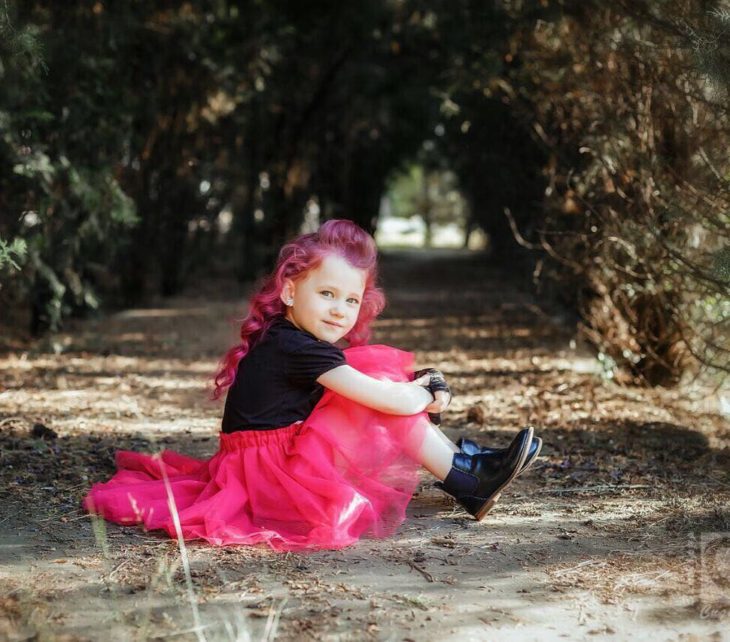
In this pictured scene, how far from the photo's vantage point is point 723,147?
4.64 metres

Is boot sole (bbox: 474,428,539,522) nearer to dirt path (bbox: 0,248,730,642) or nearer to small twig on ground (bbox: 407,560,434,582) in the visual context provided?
dirt path (bbox: 0,248,730,642)

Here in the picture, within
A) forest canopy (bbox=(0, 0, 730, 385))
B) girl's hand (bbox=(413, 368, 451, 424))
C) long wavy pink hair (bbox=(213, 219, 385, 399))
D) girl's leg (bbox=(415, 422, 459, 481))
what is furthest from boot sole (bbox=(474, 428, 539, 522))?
forest canopy (bbox=(0, 0, 730, 385))

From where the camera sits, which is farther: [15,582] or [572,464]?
[572,464]

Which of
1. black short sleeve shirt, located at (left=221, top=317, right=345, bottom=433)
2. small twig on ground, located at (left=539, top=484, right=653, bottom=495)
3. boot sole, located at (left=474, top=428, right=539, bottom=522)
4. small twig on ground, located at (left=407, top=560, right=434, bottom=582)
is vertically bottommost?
small twig on ground, located at (left=539, top=484, right=653, bottom=495)

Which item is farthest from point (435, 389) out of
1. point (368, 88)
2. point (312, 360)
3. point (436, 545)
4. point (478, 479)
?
point (368, 88)

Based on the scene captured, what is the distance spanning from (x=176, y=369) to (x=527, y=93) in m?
3.57

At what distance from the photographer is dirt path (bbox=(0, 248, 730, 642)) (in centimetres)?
279

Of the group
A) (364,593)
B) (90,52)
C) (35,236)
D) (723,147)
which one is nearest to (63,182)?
(35,236)

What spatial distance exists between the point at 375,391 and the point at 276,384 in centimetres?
45

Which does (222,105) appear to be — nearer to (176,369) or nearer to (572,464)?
(176,369)

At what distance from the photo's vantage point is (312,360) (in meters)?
3.75

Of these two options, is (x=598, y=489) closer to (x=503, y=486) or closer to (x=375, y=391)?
(x=503, y=486)

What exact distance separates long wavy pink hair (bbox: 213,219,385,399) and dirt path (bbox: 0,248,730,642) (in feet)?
2.88

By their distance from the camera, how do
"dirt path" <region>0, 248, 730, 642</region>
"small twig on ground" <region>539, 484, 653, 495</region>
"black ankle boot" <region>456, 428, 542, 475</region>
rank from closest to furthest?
1. "dirt path" <region>0, 248, 730, 642</region>
2. "black ankle boot" <region>456, 428, 542, 475</region>
3. "small twig on ground" <region>539, 484, 653, 495</region>
